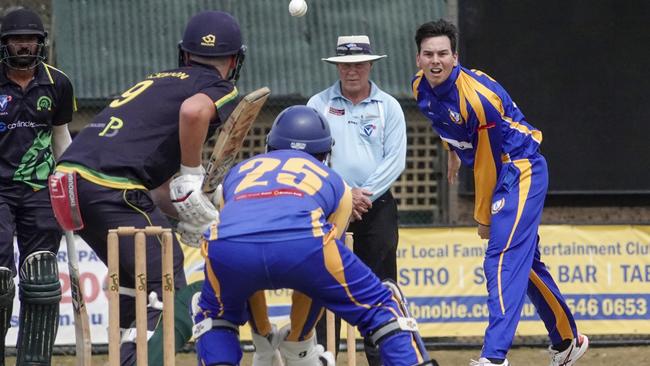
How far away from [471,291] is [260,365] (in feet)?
12.6

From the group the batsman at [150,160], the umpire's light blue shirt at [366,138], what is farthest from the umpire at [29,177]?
the umpire's light blue shirt at [366,138]

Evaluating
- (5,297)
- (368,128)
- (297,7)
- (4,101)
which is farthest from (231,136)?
(297,7)

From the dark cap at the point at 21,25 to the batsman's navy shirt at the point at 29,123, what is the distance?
0.20 metres

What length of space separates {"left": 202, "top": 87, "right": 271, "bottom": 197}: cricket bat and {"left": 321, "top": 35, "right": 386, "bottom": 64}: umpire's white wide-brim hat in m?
1.58

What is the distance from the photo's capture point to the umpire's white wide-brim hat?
7.35 metres

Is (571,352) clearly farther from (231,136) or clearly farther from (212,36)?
(212,36)

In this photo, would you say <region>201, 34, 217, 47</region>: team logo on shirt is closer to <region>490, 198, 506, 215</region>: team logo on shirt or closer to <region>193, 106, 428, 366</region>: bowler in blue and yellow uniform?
<region>193, 106, 428, 366</region>: bowler in blue and yellow uniform

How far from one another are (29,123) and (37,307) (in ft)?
3.14

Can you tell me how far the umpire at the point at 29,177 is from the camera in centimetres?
655

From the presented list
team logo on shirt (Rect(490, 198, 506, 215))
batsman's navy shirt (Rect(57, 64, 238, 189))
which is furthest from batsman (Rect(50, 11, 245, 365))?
team logo on shirt (Rect(490, 198, 506, 215))

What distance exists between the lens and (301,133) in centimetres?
532

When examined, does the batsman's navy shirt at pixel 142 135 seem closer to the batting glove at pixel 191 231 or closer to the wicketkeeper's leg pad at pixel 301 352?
the batting glove at pixel 191 231


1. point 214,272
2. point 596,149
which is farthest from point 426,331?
point 214,272

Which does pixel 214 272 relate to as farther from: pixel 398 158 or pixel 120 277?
pixel 398 158
